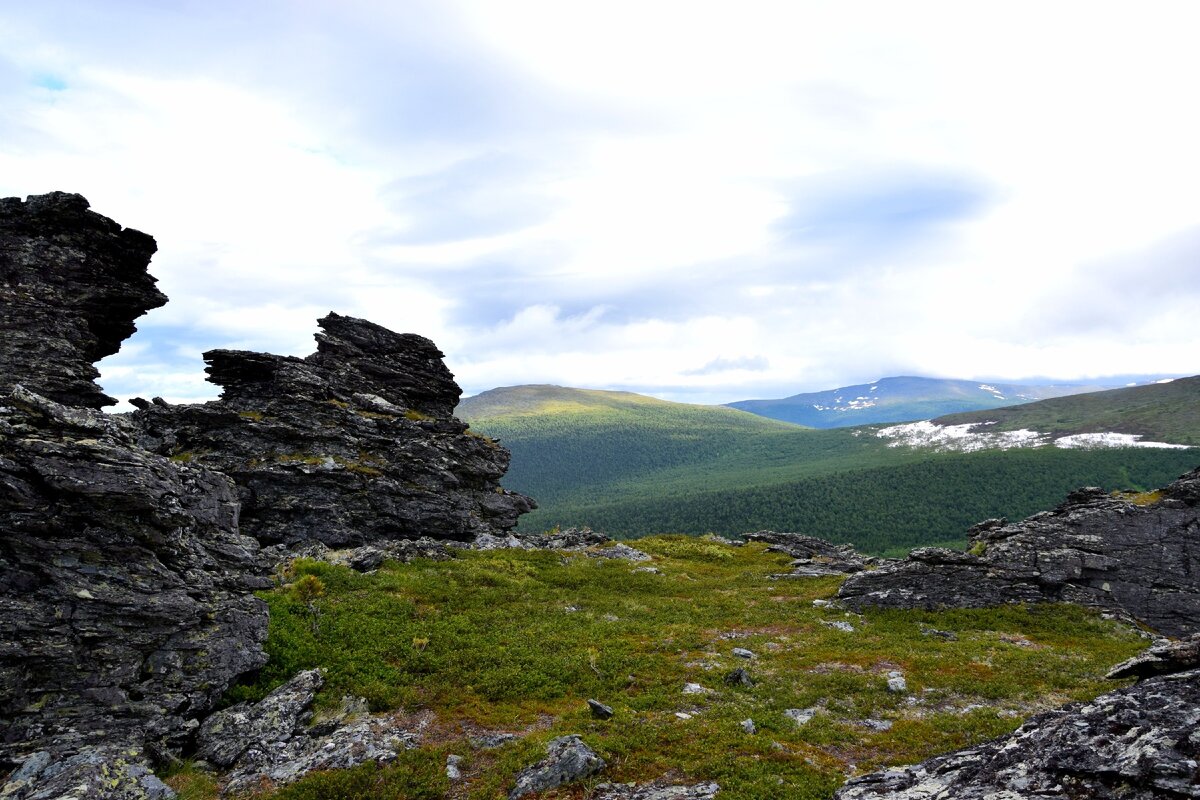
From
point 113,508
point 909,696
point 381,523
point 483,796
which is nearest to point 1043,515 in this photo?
point 909,696

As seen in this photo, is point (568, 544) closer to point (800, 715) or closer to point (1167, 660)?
point (800, 715)

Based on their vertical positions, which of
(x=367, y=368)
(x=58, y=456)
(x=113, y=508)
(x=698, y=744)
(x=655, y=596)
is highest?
(x=367, y=368)

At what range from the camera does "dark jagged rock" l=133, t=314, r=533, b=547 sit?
41062 millimetres

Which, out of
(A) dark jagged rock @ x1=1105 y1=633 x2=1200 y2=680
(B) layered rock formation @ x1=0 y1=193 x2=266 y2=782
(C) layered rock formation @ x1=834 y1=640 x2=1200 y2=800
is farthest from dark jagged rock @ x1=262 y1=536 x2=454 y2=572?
(A) dark jagged rock @ x1=1105 y1=633 x2=1200 y2=680

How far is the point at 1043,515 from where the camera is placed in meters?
43.7

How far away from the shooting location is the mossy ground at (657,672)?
1658cm

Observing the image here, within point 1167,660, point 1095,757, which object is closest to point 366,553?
point 1095,757

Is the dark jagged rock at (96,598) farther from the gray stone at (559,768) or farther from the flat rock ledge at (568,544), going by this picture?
the flat rock ledge at (568,544)

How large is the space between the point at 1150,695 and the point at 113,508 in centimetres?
2686

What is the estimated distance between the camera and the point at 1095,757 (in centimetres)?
927

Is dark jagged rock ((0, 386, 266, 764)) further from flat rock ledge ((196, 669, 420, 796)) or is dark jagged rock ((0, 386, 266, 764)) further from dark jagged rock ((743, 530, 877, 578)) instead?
dark jagged rock ((743, 530, 877, 578))

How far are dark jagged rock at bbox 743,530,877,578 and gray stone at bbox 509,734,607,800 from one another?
36.8 m

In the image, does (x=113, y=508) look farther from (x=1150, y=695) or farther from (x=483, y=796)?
(x=1150, y=695)

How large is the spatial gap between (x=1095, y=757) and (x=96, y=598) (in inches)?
966
